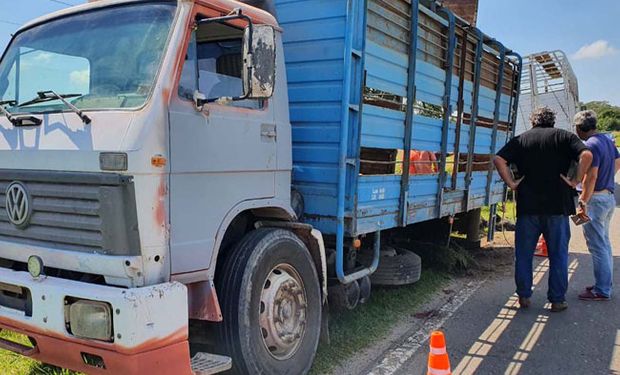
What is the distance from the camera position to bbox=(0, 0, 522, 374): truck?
A: 2584 millimetres

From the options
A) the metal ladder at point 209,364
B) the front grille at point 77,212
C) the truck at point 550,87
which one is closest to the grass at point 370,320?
the metal ladder at point 209,364

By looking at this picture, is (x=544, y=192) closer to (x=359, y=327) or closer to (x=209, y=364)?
(x=359, y=327)

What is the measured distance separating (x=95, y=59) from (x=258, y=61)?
951 mm

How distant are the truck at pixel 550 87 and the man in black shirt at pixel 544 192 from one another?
9.71 metres

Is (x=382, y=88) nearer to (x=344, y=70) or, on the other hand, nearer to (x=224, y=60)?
(x=344, y=70)

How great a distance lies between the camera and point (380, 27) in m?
4.18

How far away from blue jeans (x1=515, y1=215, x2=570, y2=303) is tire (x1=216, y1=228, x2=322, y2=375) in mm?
2676

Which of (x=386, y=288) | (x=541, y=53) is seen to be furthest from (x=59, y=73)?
(x=541, y=53)

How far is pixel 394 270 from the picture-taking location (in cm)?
521

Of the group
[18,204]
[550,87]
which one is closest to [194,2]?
[18,204]

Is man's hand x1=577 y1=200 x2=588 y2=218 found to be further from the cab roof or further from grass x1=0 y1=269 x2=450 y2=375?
the cab roof

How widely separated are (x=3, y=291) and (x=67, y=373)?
819 mm

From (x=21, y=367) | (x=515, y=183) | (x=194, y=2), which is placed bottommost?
(x=21, y=367)

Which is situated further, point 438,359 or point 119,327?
point 438,359
